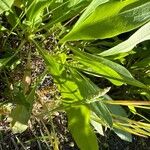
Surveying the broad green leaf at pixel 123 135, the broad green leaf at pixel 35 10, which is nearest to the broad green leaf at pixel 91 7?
the broad green leaf at pixel 35 10

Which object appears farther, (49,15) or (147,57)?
(147,57)

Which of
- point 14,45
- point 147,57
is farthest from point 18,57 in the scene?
point 147,57

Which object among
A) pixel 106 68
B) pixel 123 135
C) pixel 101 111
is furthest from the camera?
pixel 123 135

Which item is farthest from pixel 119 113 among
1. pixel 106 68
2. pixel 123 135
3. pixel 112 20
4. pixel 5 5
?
pixel 5 5

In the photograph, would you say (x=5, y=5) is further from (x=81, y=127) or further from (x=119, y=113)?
(x=119, y=113)

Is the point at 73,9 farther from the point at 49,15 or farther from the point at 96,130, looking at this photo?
the point at 96,130
